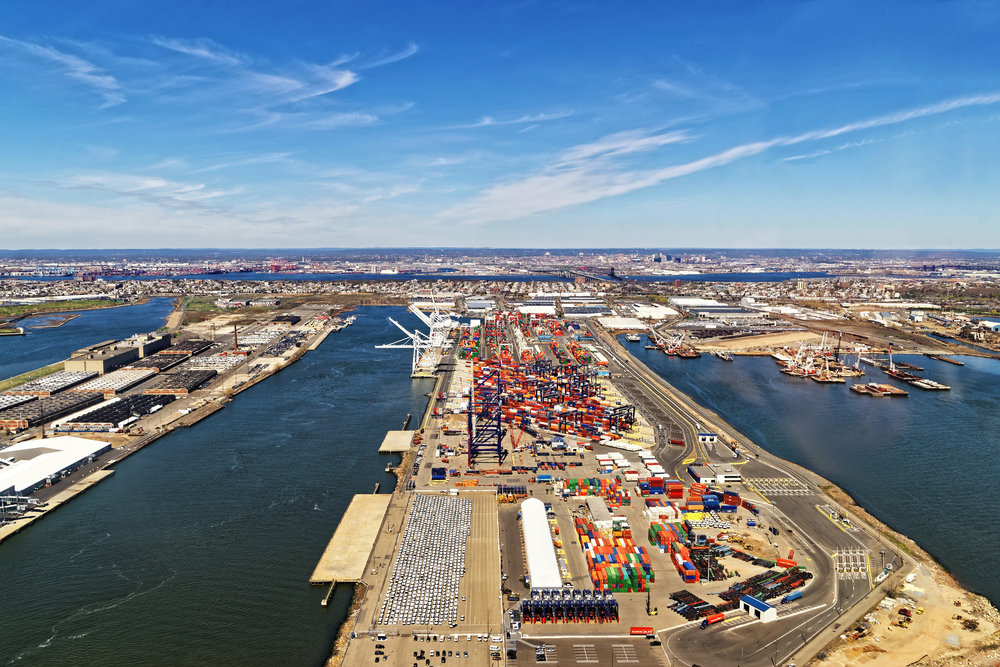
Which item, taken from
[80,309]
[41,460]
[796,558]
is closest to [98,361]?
[41,460]

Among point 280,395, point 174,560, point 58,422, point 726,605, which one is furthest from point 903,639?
point 58,422

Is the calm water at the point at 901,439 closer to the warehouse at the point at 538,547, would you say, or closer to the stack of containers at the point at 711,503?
the stack of containers at the point at 711,503

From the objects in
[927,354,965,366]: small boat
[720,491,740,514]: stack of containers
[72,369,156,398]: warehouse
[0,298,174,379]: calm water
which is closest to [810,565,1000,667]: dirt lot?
[720,491,740,514]: stack of containers

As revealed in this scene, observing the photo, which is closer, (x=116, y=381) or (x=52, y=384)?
(x=52, y=384)

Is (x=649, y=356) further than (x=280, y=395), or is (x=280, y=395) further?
(x=649, y=356)

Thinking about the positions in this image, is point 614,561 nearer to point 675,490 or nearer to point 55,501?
point 675,490

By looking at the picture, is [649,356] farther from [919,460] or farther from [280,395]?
[280,395]

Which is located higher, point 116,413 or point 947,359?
point 116,413

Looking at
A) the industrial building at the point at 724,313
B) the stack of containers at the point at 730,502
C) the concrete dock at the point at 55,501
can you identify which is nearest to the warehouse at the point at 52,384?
the concrete dock at the point at 55,501
